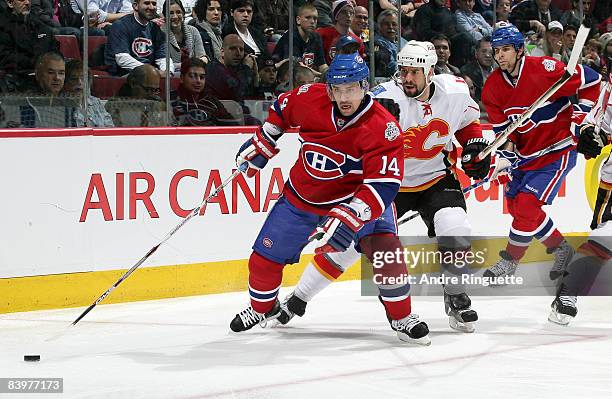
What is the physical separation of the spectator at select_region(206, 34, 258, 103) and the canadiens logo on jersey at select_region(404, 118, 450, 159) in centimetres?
155

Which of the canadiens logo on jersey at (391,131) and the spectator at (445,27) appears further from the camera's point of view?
the spectator at (445,27)

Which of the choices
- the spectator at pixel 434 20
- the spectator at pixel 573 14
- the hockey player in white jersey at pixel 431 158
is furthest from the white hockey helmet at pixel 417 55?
the spectator at pixel 573 14

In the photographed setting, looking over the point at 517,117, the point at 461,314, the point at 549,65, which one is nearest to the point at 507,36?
the point at 549,65

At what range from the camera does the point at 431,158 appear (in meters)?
5.16

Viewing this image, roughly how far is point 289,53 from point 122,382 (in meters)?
3.20

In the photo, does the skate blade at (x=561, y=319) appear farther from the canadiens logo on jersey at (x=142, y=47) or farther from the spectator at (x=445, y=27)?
the spectator at (x=445, y=27)

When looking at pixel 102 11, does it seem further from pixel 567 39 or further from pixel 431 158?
pixel 567 39

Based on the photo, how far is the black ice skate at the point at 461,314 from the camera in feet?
16.3

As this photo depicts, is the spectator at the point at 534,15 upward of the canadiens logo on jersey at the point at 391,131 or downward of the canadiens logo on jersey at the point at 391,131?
downward

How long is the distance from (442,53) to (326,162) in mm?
3031

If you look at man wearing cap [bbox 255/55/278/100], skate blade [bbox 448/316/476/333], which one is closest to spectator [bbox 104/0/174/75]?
man wearing cap [bbox 255/55/278/100]

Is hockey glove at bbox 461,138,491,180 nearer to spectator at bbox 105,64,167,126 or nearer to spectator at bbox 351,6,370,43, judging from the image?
spectator at bbox 105,64,167,126

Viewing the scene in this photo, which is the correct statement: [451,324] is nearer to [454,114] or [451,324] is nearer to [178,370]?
[454,114]

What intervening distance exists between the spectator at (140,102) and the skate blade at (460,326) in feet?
6.33
